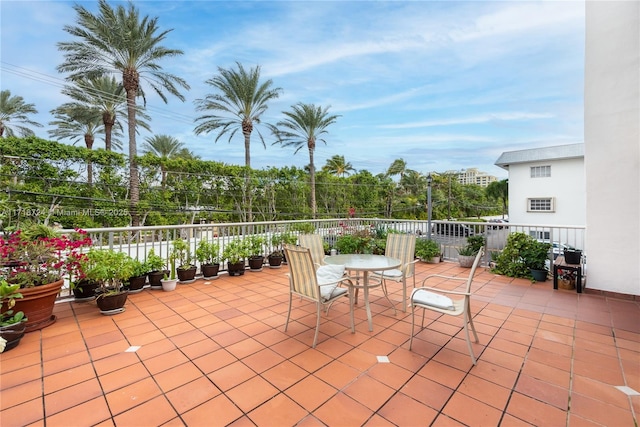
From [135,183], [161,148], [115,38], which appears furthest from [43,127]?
[115,38]

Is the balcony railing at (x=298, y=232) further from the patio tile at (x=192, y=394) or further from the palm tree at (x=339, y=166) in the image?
the palm tree at (x=339, y=166)

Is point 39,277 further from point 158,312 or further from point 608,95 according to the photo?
point 608,95

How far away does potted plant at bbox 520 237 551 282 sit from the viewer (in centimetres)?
474

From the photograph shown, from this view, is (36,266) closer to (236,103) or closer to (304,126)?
(236,103)

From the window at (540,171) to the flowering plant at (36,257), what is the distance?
60.7 feet

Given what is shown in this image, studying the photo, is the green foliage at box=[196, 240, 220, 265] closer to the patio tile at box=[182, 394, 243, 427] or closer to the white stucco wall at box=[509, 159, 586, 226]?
the patio tile at box=[182, 394, 243, 427]

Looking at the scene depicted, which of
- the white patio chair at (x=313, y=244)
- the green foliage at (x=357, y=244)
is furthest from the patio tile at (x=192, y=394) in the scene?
the green foliage at (x=357, y=244)

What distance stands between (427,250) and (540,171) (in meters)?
12.8

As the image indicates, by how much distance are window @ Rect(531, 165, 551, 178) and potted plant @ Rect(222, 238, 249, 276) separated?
16.3 meters

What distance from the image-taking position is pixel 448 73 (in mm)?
8070

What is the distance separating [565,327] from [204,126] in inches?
583

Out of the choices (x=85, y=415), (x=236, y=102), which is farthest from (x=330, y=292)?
(x=236, y=102)

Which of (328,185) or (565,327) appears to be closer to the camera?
(565,327)

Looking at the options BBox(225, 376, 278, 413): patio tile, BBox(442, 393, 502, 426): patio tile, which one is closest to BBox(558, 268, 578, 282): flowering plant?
BBox(442, 393, 502, 426): patio tile
